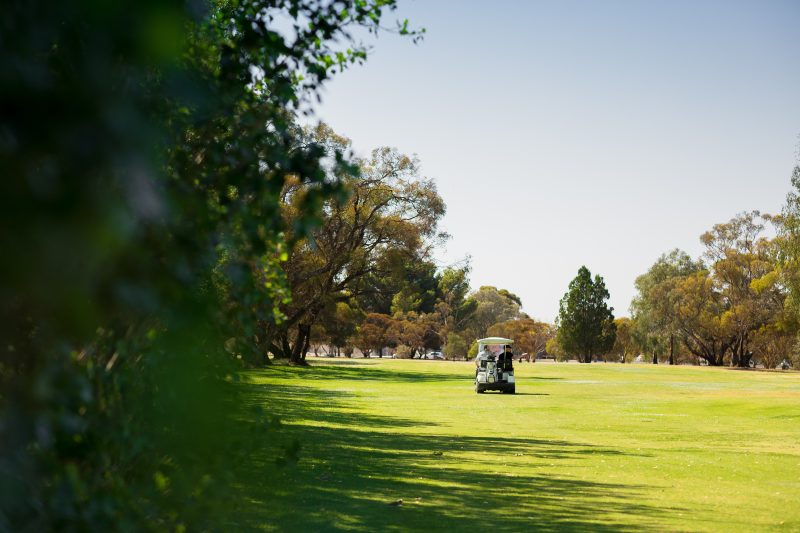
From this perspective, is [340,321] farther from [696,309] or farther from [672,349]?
[672,349]

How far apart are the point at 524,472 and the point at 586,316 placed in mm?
103278

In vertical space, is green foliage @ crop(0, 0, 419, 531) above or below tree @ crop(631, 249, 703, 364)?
below

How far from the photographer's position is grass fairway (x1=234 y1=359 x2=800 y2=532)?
29.4ft

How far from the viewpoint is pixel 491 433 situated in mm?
19391

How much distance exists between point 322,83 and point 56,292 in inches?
175

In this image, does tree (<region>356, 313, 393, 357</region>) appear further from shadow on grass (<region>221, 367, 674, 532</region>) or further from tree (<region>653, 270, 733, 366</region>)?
shadow on grass (<region>221, 367, 674, 532</region>)

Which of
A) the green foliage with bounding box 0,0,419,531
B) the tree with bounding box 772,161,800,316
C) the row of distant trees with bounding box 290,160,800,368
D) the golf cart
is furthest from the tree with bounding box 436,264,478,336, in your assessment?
the green foliage with bounding box 0,0,419,531

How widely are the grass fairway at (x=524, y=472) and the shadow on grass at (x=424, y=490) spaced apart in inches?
0.8

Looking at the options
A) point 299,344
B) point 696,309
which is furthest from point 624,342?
point 299,344

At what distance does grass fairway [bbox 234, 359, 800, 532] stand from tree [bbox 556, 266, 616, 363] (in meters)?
87.6


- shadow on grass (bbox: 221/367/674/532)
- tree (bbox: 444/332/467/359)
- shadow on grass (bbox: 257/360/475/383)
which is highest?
tree (bbox: 444/332/467/359)

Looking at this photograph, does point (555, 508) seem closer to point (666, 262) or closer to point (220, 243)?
point (220, 243)

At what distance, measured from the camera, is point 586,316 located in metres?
114

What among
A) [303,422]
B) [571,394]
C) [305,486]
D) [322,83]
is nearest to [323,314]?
[571,394]
